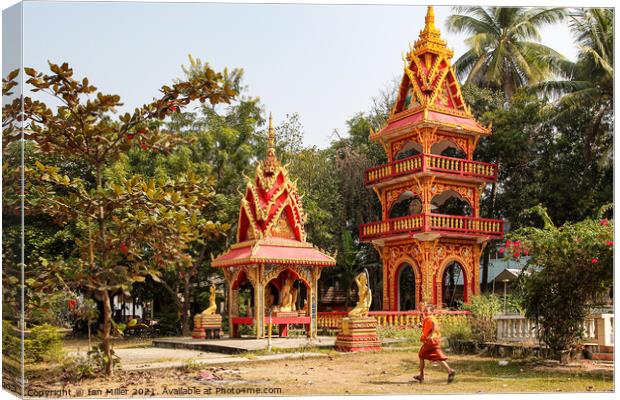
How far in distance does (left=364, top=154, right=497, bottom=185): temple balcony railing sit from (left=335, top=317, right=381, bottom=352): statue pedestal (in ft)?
24.5

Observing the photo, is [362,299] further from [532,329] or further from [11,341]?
[11,341]

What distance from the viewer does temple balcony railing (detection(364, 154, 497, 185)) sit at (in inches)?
896

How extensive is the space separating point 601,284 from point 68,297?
889 centimetres

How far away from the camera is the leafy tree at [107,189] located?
1090 cm

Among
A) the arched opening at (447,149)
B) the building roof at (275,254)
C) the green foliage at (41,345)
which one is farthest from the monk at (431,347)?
the arched opening at (447,149)

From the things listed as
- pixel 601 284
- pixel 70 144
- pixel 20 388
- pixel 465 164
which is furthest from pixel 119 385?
pixel 465 164

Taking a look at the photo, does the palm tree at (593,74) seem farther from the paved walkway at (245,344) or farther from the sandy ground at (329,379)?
the paved walkway at (245,344)

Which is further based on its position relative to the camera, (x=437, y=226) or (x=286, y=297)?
(x=437, y=226)

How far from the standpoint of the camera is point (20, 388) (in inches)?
401

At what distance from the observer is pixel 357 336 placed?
1602 cm

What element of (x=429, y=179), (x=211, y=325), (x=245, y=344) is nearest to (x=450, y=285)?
(x=429, y=179)

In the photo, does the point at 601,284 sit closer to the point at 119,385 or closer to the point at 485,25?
the point at 119,385

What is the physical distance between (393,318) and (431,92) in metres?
6.82

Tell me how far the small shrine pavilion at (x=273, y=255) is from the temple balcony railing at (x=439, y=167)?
4926mm
